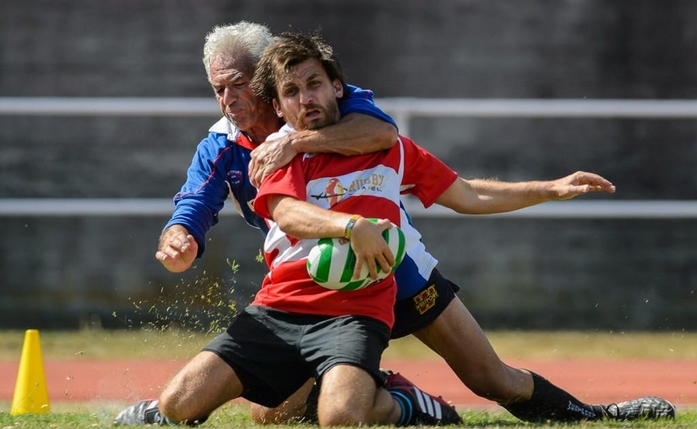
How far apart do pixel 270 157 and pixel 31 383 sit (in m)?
2.10

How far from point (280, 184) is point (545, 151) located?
508 cm

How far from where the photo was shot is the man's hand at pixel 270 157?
4.84 meters

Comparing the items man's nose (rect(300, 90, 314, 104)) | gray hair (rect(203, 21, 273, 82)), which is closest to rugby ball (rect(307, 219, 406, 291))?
man's nose (rect(300, 90, 314, 104))

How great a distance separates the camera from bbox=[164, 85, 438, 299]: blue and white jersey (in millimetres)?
5230

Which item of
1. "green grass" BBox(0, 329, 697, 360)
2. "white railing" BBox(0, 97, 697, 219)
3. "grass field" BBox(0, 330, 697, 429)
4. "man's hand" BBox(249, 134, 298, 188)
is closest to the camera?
"man's hand" BBox(249, 134, 298, 188)

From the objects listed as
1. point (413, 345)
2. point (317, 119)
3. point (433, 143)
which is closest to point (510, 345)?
point (413, 345)

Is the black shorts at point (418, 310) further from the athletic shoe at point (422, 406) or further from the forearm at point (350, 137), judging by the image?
the forearm at point (350, 137)

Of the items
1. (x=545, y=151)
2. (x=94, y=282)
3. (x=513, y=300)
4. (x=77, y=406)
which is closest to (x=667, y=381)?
(x=513, y=300)

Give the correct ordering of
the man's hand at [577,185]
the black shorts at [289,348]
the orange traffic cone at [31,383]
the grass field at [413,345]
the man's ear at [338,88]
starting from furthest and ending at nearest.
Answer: the grass field at [413,345]
the orange traffic cone at [31,383]
the man's hand at [577,185]
the man's ear at [338,88]
the black shorts at [289,348]

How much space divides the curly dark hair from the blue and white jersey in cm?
23

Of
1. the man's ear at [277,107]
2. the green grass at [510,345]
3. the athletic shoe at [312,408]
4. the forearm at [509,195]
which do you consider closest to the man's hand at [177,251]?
the man's ear at [277,107]

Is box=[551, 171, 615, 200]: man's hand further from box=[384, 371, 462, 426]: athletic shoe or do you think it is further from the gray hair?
the gray hair

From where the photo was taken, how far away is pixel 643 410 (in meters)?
5.39

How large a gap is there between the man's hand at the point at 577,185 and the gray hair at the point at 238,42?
1.42 m
